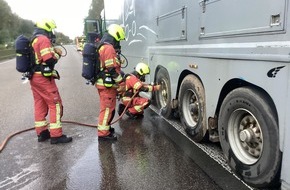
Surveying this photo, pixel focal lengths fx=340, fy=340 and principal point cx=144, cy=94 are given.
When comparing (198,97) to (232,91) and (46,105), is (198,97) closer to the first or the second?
(232,91)

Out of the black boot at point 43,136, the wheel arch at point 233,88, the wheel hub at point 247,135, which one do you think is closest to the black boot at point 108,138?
the black boot at point 43,136

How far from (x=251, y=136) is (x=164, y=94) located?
9.66ft

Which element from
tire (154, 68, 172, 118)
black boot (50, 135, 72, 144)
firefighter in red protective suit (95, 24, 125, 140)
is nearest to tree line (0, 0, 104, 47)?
tire (154, 68, 172, 118)

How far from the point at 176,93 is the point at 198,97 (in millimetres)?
995

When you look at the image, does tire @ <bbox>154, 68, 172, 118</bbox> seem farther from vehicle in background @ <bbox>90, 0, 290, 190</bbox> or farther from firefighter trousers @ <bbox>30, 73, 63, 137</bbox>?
firefighter trousers @ <bbox>30, 73, 63, 137</bbox>

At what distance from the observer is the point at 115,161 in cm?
440

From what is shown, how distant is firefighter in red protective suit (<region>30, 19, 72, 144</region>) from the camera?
4.92 meters

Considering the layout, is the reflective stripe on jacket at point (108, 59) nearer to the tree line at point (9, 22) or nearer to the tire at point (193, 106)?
the tire at point (193, 106)

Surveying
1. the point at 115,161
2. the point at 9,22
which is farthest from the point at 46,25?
the point at 9,22

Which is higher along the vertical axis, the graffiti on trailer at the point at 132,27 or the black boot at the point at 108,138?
the graffiti on trailer at the point at 132,27

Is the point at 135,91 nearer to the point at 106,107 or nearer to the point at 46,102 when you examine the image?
the point at 106,107

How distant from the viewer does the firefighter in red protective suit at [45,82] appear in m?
4.92

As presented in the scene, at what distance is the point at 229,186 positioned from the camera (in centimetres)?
347

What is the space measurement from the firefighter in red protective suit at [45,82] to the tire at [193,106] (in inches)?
72.2
